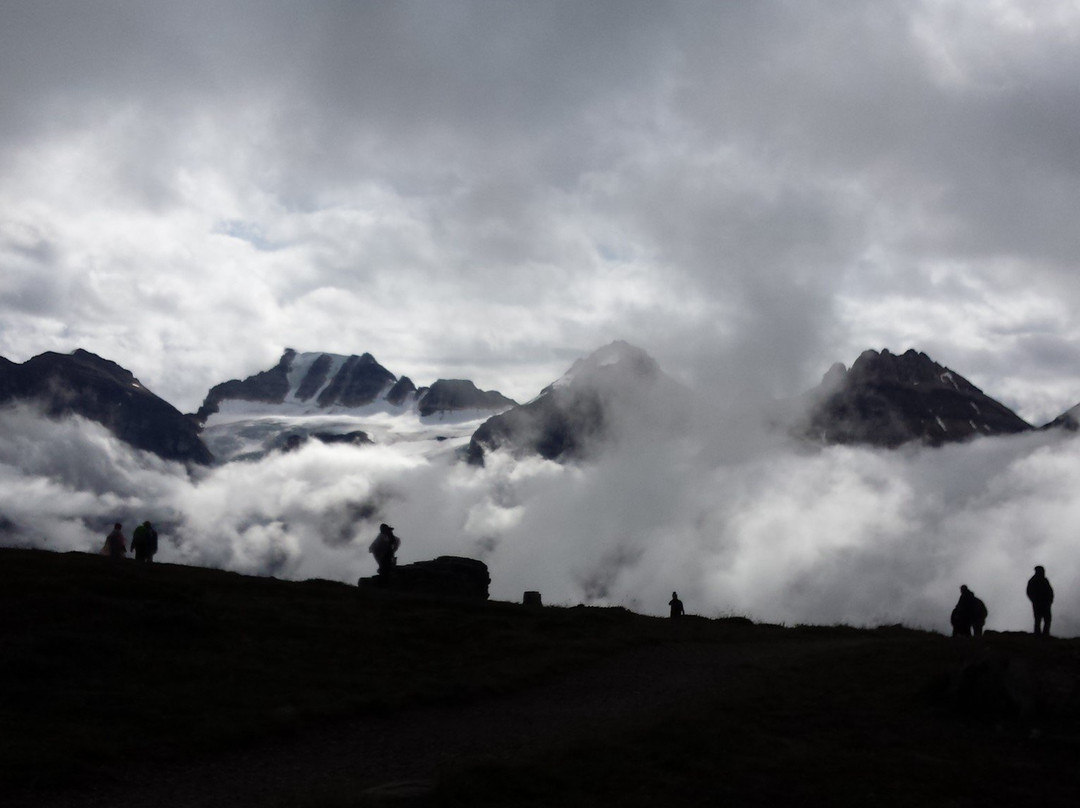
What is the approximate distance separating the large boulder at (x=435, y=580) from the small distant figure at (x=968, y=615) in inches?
889

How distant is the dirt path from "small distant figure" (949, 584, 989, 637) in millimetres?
9784

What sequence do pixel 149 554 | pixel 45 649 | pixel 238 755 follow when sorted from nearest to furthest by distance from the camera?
pixel 238 755 < pixel 45 649 < pixel 149 554

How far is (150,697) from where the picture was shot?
25359 mm

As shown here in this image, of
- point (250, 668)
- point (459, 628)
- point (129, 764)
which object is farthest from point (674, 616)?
point (129, 764)

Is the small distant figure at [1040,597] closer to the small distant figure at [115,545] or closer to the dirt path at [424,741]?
the dirt path at [424,741]

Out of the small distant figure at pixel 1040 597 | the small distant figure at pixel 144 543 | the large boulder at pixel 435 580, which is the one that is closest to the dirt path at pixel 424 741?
the small distant figure at pixel 1040 597

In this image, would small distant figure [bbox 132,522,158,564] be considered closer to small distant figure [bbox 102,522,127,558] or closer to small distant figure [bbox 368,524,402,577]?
small distant figure [bbox 102,522,127,558]

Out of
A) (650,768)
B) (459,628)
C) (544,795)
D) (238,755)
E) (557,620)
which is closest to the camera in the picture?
(544,795)

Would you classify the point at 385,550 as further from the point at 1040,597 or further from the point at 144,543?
the point at 1040,597

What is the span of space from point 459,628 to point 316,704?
11885 mm

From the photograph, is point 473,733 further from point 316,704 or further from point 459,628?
point 459,628

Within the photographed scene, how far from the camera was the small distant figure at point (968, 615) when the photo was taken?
38781mm

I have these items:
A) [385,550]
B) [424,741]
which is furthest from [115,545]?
[424,741]

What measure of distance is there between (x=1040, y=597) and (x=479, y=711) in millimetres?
24327
